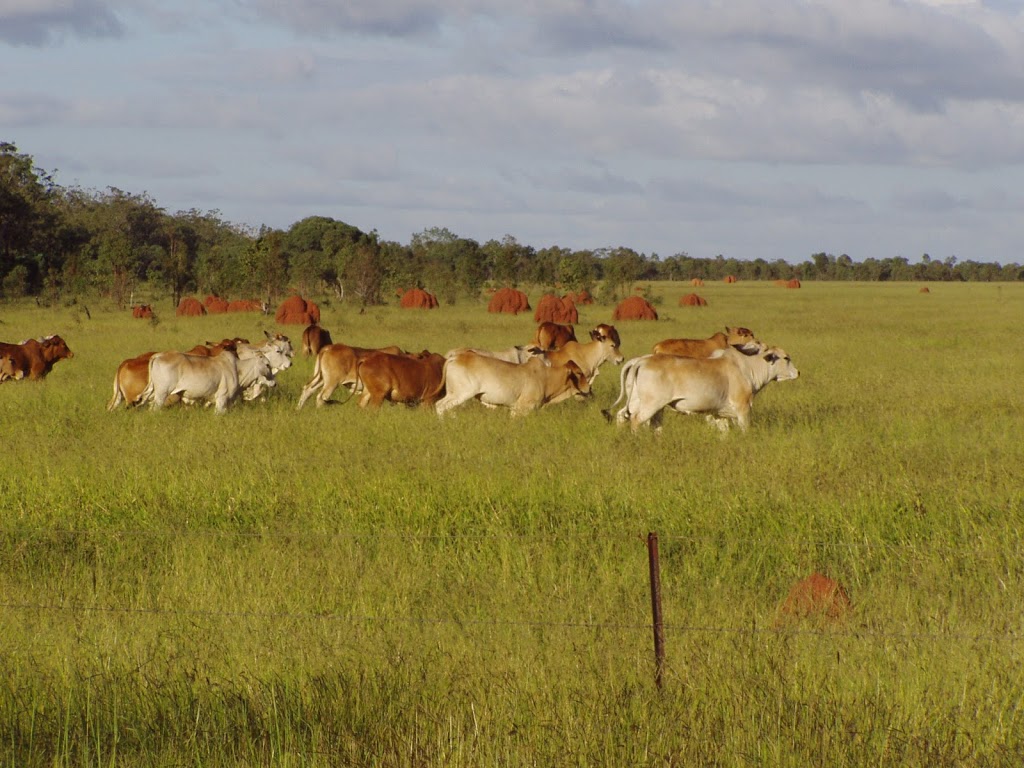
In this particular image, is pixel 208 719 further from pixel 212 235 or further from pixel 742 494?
pixel 212 235

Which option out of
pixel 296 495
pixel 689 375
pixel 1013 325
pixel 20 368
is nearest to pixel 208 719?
pixel 296 495

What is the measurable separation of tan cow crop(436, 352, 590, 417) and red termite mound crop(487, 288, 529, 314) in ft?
102

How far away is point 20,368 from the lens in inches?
747

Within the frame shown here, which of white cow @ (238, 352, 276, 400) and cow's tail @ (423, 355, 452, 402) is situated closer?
cow's tail @ (423, 355, 452, 402)

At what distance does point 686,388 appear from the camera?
12.9m

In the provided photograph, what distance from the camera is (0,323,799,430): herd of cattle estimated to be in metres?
13.0

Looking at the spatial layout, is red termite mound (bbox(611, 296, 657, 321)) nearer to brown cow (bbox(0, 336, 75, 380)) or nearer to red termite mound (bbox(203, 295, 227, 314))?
red termite mound (bbox(203, 295, 227, 314))

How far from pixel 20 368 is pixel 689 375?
11864mm

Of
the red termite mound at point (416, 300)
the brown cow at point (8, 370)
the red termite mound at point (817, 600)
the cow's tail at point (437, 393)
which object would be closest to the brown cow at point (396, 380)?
the cow's tail at point (437, 393)

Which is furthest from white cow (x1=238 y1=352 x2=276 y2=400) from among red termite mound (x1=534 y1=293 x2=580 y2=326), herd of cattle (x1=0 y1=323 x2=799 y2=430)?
red termite mound (x1=534 y1=293 x2=580 y2=326)

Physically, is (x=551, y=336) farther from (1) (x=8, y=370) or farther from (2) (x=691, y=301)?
(2) (x=691, y=301)

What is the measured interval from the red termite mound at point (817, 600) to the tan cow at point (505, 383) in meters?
8.41

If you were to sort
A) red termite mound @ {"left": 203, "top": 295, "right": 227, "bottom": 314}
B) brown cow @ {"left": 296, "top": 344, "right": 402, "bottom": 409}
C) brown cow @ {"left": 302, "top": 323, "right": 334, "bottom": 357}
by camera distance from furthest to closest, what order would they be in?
red termite mound @ {"left": 203, "top": 295, "right": 227, "bottom": 314}
brown cow @ {"left": 302, "top": 323, "right": 334, "bottom": 357}
brown cow @ {"left": 296, "top": 344, "right": 402, "bottom": 409}

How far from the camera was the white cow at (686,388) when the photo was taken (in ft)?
42.0
